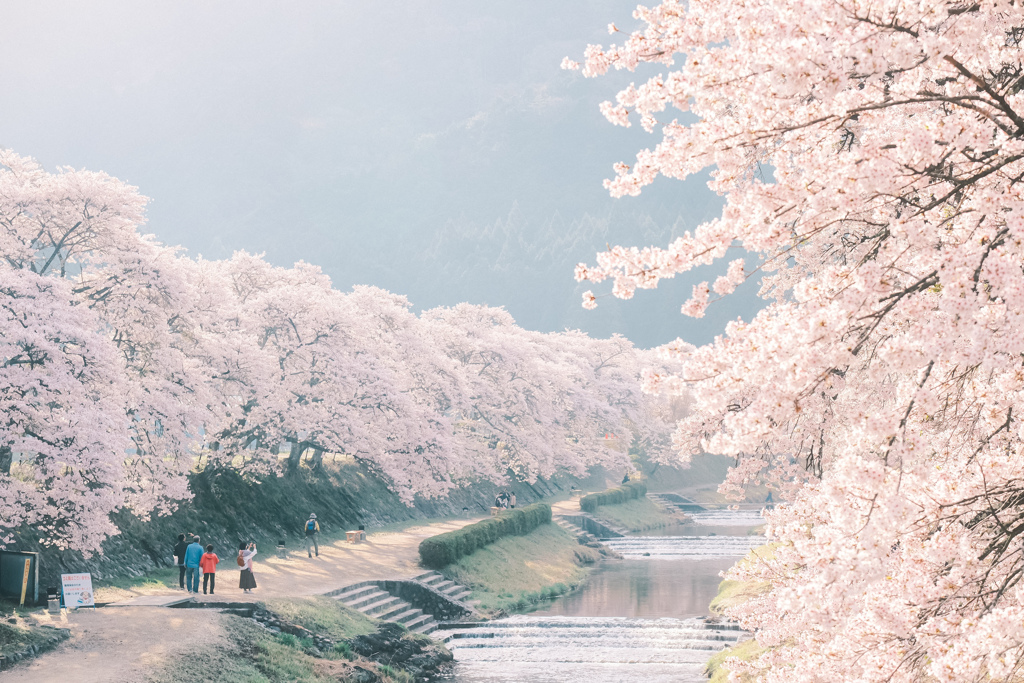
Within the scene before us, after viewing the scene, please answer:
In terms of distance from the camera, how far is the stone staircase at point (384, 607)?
89.9 ft

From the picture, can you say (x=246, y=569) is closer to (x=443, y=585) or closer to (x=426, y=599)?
(x=426, y=599)

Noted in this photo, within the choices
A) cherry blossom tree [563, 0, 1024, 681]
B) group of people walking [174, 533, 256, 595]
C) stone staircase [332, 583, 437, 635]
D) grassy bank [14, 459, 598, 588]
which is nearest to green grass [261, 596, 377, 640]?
stone staircase [332, 583, 437, 635]

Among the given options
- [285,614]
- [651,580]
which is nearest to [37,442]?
[285,614]

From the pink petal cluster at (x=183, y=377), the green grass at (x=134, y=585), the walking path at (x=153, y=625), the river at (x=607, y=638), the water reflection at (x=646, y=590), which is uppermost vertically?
the pink petal cluster at (x=183, y=377)

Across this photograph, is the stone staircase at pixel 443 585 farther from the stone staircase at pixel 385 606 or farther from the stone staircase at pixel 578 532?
the stone staircase at pixel 578 532

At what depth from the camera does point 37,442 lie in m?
19.2

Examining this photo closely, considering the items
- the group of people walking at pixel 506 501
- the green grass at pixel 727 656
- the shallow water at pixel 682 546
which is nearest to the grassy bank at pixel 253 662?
the green grass at pixel 727 656

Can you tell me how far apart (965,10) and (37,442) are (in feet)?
64.8

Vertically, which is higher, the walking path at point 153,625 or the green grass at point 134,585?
the green grass at point 134,585

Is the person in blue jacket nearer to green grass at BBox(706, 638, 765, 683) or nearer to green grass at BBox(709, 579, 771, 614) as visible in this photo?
green grass at BBox(706, 638, 765, 683)

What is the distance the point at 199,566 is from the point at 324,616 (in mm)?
3928

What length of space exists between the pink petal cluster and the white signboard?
3.09ft

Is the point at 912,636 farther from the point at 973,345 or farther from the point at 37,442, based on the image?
the point at 37,442

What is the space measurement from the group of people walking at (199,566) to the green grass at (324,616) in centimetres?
195
